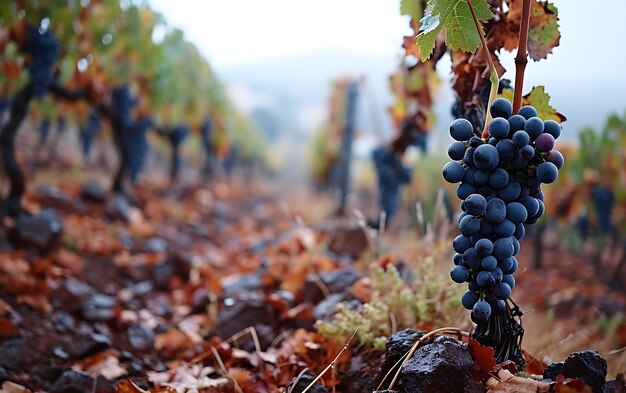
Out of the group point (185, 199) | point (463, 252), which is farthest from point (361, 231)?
point (185, 199)

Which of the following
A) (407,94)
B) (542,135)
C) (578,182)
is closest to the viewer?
(542,135)

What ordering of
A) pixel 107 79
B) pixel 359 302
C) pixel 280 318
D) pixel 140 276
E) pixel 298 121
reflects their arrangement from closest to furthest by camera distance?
pixel 359 302 < pixel 280 318 < pixel 140 276 < pixel 107 79 < pixel 298 121

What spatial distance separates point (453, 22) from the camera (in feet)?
5.35

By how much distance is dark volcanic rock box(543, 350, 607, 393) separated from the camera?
4.87ft

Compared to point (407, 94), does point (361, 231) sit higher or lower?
lower

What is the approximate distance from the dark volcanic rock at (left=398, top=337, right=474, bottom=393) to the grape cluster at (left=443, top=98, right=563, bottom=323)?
0.14 m

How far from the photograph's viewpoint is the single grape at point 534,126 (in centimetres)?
149

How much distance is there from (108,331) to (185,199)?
8681 millimetres

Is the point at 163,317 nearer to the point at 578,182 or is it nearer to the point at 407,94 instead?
the point at 407,94

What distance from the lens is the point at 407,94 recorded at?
5.09 metres

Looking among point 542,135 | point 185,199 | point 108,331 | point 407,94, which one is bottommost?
point 185,199

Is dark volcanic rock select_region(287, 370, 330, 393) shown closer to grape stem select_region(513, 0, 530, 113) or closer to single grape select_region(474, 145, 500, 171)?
single grape select_region(474, 145, 500, 171)

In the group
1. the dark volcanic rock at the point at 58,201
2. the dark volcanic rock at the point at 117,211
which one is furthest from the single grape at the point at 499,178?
the dark volcanic rock at the point at 117,211

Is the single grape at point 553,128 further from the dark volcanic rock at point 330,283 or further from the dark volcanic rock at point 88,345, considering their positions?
the dark volcanic rock at point 88,345
